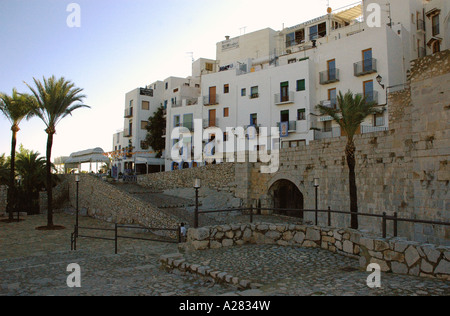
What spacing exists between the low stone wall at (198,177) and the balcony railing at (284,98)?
8185 mm

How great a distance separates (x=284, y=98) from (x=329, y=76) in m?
4.24

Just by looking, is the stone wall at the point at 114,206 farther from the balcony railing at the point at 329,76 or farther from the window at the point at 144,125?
the balcony railing at the point at 329,76

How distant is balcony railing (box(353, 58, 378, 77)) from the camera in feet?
77.5

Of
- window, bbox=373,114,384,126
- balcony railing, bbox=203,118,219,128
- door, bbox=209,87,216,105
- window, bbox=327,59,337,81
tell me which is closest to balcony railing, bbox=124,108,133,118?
balcony railing, bbox=203,118,219,128

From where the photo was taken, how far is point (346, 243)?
7.96m

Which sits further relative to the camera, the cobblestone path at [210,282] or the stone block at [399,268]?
the stone block at [399,268]

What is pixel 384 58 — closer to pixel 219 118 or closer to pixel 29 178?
pixel 219 118

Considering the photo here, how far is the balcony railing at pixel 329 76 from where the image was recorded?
85.2 ft

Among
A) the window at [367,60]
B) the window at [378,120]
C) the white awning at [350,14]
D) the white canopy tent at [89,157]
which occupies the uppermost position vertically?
the white awning at [350,14]

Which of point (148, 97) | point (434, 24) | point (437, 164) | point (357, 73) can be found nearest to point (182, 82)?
point (148, 97)

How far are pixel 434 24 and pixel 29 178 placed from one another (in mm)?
37151

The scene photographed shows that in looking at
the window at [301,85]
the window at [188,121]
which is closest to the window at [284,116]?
the window at [301,85]

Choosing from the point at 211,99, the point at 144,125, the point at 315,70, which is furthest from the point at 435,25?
the point at 144,125
